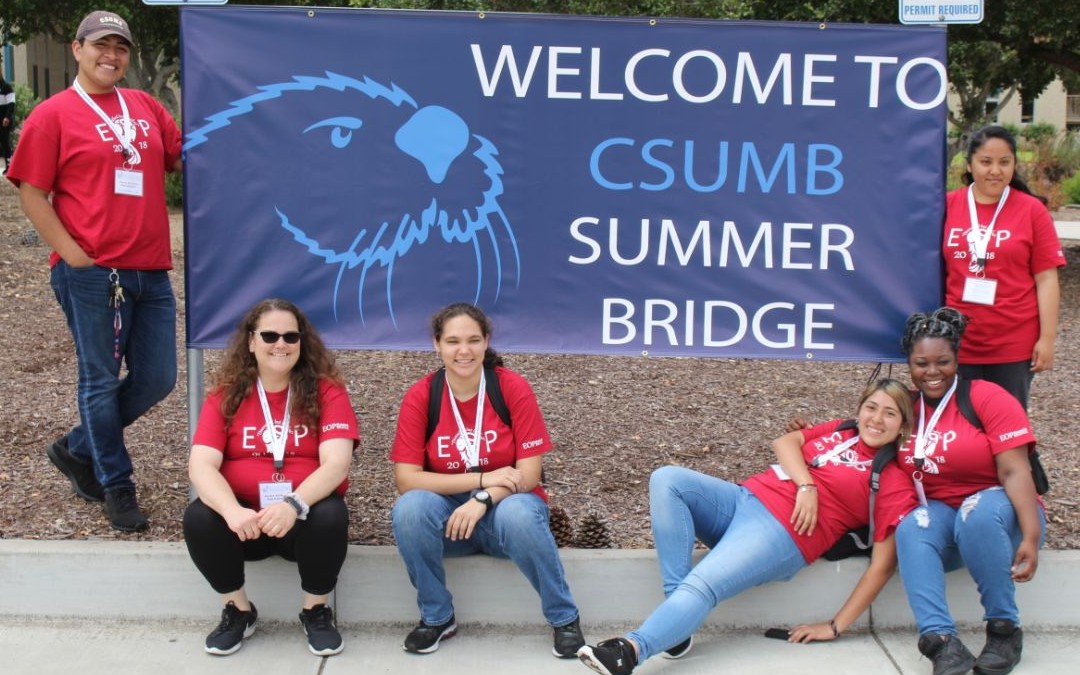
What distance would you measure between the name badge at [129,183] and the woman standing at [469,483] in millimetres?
1173

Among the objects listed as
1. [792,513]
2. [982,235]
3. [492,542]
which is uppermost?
[982,235]

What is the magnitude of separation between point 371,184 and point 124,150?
881 mm

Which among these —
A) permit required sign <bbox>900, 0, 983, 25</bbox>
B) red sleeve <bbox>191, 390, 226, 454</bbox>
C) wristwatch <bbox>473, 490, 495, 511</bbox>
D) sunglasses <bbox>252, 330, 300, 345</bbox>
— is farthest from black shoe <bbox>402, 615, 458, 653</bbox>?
permit required sign <bbox>900, 0, 983, 25</bbox>

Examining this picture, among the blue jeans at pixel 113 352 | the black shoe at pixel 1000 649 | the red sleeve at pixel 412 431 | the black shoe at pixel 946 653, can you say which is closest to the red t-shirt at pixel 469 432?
the red sleeve at pixel 412 431

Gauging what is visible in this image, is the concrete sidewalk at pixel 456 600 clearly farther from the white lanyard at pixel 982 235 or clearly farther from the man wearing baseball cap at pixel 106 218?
the white lanyard at pixel 982 235

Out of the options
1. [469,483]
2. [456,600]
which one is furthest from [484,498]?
[456,600]

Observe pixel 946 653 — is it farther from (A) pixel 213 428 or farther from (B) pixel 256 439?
(A) pixel 213 428

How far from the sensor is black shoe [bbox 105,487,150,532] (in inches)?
170

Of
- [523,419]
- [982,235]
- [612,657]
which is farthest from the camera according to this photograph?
[982,235]

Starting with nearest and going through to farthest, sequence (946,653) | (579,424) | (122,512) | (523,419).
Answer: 1. (946,653)
2. (523,419)
3. (122,512)
4. (579,424)

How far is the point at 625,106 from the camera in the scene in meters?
4.23

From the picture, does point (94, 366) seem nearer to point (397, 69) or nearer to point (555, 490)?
point (397, 69)

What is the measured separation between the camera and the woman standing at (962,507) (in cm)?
362

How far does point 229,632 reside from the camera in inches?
148
